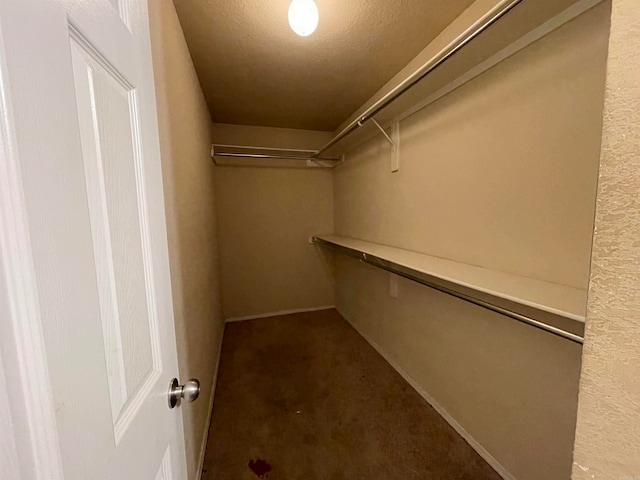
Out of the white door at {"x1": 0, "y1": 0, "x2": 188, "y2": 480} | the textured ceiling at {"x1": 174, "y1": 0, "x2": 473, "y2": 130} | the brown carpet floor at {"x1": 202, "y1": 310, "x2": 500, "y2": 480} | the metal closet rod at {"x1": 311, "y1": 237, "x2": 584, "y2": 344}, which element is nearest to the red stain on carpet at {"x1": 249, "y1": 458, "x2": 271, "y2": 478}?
the brown carpet floor at {"x1": 202, "y1": 310, "x2": 500, "y2": 480}

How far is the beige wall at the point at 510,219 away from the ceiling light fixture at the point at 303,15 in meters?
0.88

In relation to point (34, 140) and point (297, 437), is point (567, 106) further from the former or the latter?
point (297, 437)

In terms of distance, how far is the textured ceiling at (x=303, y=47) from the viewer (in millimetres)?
1366

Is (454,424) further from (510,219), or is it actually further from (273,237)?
(273,237)

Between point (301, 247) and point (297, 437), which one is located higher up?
point (301, 247)

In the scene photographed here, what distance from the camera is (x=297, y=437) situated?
5.21 feet

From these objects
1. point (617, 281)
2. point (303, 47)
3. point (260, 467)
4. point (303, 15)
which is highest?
point (303, 47)

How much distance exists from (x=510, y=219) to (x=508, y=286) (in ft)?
1.20

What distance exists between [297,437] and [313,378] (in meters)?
0.56

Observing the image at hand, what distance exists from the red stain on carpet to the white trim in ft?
4.81

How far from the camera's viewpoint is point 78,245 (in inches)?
12.9

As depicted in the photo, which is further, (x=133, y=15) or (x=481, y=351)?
(x=481, y=351)

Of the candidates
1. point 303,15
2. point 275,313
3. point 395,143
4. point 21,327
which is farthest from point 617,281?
point 275,313

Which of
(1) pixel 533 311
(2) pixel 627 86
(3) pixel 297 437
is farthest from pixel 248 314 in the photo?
(2) pixel 627 86
